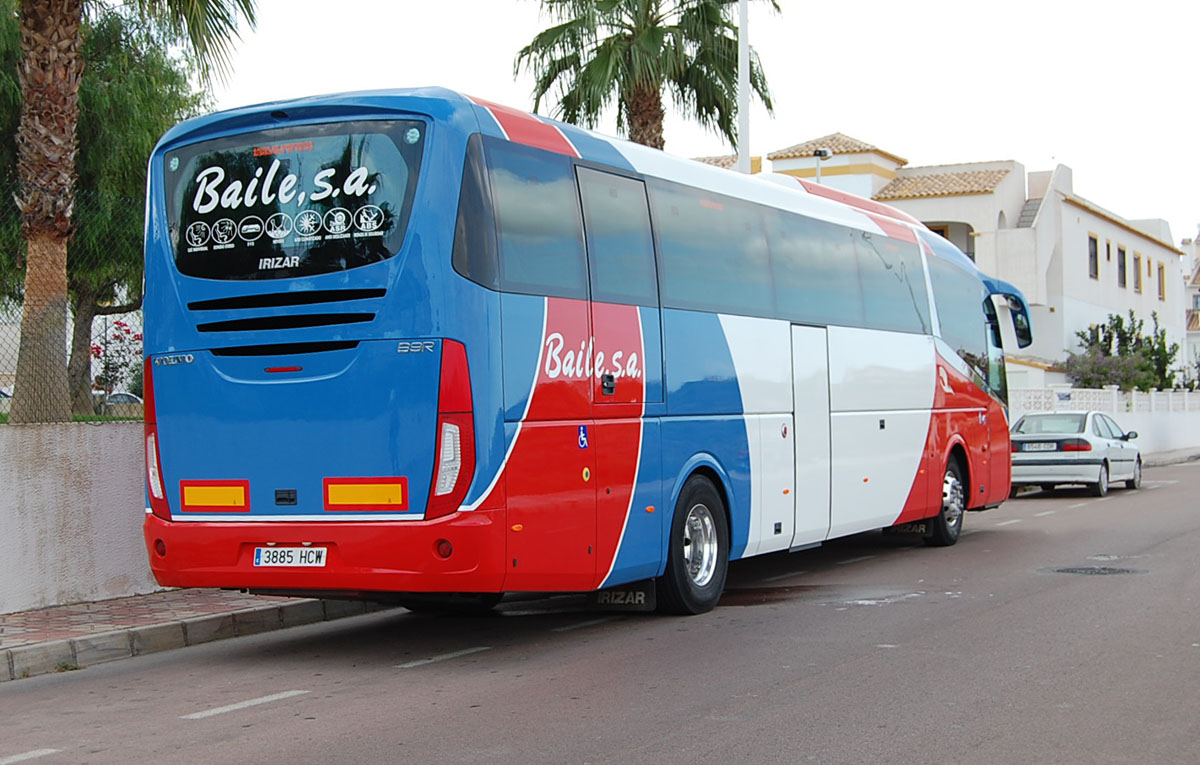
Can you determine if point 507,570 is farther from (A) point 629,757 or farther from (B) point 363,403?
(A) point 629,757

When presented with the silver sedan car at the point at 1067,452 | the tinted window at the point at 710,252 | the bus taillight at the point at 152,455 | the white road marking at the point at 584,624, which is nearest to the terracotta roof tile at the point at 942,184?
the silver sedan car at the point at 1067,452

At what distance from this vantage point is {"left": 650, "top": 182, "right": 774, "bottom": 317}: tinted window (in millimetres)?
10695

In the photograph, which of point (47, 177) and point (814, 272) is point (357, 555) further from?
point (814, 272)

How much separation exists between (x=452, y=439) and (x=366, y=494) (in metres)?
0.68

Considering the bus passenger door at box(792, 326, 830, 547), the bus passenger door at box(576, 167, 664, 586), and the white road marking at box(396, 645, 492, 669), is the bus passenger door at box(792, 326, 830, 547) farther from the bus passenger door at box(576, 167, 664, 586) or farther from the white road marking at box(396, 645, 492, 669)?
the white road marking at box(396, 645, 492, 669)

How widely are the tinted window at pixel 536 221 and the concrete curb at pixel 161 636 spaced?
145 inches

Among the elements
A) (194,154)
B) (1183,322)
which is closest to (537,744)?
(194,154)

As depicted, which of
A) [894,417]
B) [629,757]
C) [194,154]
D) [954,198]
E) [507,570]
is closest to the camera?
[629,757]

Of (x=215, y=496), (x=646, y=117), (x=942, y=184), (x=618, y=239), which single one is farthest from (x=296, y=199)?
(x=942, y=184)

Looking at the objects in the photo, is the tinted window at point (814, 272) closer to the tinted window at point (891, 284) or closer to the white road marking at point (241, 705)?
the tinted window at point (891, 284)

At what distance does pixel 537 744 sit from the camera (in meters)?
6.52

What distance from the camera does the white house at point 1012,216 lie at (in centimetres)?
4903

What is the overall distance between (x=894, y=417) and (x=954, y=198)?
36553 millimetres

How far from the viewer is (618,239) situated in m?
10.1
